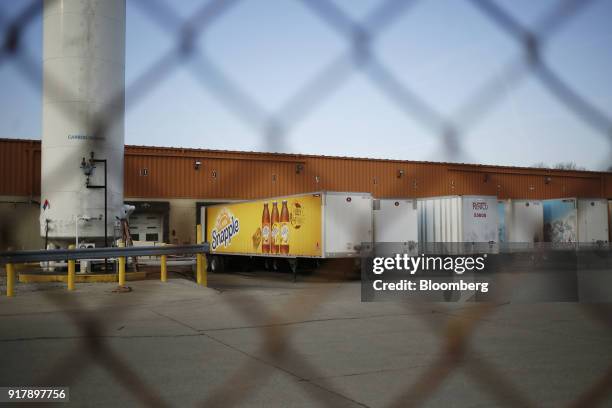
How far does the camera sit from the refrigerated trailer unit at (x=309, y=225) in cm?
1909

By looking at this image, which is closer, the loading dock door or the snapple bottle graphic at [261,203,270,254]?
the snapple bottle graphic at [261,203,270,254]

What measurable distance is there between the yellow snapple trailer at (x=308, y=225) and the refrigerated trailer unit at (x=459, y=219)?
14.7 feet

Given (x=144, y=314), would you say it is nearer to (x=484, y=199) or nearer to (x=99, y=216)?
(x=99, y=216)

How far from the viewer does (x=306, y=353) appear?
24.6ft

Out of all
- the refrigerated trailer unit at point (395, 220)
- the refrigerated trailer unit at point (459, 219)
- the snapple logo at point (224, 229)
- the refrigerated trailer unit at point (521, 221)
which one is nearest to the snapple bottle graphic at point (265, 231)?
the snapple logo at point (224, 229)

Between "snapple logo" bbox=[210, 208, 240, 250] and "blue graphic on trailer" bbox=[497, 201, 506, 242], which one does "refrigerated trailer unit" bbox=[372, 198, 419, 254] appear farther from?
"blue graphic on trailer" bbox=[497, 201, 506, 242]

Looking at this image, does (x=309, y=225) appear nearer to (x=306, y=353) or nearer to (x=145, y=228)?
(x=145, y=228)

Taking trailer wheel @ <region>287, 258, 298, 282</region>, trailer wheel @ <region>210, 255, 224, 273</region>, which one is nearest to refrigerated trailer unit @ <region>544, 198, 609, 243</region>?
trailer wheel @ <region>287, 258, 298, 282</region>

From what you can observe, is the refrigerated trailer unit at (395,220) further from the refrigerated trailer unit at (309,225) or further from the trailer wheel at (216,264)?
the trailer wheel at (216,264)

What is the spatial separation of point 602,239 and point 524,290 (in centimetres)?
1480

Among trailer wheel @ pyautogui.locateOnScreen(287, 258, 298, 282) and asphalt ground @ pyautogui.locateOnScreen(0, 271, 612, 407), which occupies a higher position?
trailer wheel @ pyautogui.locateOnScreen(287, 258, 298, 282)

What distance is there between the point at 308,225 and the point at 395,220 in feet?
10.4

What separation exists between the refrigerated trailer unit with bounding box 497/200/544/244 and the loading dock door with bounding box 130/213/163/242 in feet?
44.2

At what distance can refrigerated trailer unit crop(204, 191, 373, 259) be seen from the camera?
62.6ft
